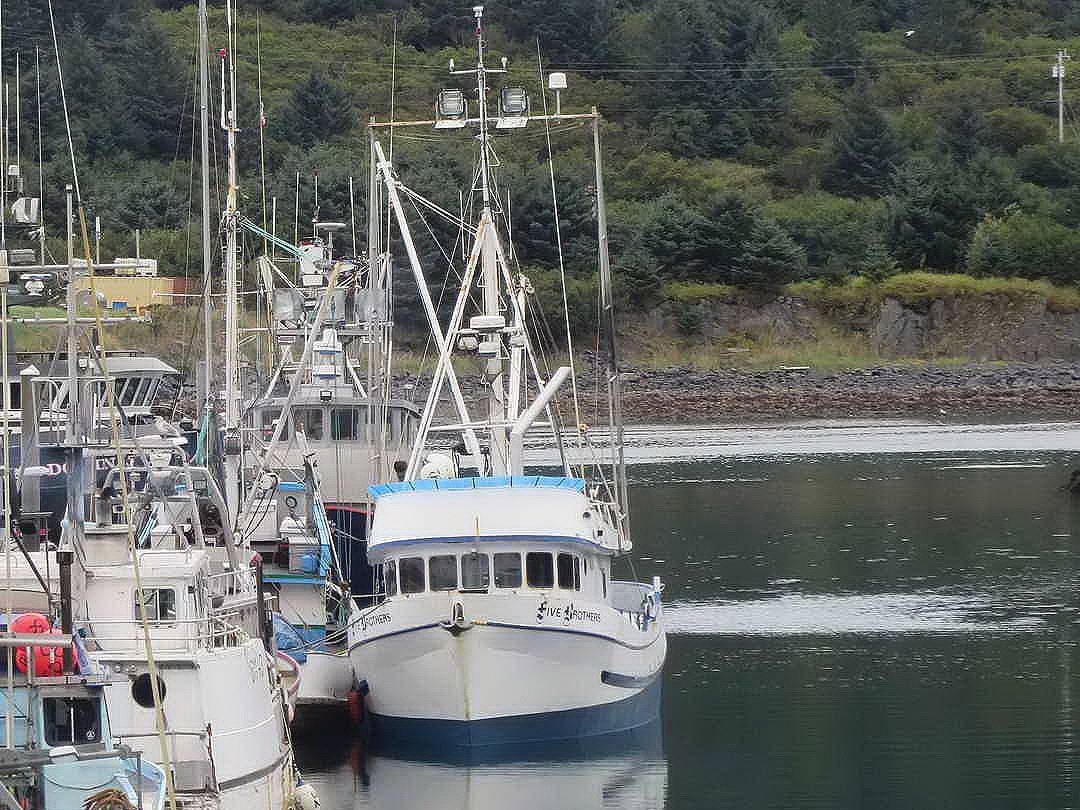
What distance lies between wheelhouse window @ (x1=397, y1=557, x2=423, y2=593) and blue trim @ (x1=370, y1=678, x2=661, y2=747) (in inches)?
75.6

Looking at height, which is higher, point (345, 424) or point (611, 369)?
point (611, 369)

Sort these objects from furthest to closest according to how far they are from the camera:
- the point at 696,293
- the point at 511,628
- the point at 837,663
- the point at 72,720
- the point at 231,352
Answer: the point at 696,293 < the point at 837,663 < the point at 231,352 < the point at 511,628 < the point at 72,720

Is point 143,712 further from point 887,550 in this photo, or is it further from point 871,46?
point 871,46

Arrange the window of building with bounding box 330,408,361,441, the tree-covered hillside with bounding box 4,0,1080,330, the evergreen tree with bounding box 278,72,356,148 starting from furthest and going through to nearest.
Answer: the evergreen tree with bounding box 278,72,356,148
the tree-covered hillside with bounding box 4,0,1080,330
the window of building with bounding box 330,408,361,441

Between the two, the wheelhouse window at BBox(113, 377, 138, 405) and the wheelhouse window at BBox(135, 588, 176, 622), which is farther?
the wheelhouse window at BBox(113, 377, 138, 405)

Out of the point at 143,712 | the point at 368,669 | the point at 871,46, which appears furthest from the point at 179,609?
the point at 871,46

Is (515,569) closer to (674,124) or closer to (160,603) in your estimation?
(160,603)

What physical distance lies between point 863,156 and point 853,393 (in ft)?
98.7

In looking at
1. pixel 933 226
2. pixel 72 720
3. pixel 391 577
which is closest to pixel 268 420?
pixel 391 577

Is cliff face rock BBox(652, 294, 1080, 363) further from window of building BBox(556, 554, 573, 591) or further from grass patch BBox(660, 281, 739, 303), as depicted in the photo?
window of building BBox(556, 554, 573, 591)

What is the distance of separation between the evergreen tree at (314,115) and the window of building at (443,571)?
104 metres

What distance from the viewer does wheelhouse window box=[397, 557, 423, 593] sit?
28781 millimetres

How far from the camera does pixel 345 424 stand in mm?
39250

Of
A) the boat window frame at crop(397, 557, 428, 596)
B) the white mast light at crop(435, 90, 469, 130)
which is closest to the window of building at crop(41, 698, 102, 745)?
the boat window frame at crop(397, 557, 428, 596)
